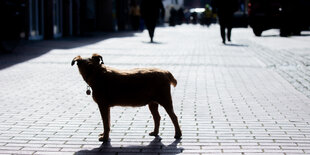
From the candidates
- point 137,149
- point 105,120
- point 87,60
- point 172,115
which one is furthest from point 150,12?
point 137,149

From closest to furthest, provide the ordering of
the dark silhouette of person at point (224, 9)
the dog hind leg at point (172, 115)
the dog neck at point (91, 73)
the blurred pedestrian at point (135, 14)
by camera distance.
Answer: the dog neck at point (91, 73)
the dog hind leg at point (172, 115)
the dark silhouette of person at point (224, 9)
the blurred pedestrian at point (135, 14)

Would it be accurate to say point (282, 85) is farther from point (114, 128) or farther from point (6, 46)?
point (6, 46)

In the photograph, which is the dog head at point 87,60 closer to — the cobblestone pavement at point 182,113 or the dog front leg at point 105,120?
the dog front leg at point 105,120

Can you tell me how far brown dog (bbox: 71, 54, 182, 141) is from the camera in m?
5.10

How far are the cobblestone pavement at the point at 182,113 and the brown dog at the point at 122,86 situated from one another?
37 cm

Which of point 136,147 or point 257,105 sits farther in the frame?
point 257,105

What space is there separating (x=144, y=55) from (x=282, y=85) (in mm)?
6374

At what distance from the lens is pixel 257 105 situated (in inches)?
296

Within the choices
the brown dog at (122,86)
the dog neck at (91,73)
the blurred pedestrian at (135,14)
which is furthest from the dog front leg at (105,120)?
the blurred pedestrian at (135,14)

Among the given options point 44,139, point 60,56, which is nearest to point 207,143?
point 44,139

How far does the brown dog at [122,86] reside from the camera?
5.10 meters

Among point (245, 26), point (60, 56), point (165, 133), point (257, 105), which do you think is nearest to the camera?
point (165, 133)

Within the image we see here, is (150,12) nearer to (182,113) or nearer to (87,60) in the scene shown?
(182,113)

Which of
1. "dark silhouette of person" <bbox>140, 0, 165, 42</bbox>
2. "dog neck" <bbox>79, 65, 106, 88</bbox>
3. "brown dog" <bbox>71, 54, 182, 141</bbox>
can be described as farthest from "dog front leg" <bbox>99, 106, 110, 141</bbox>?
"dark silhouette of person" <bbox>140, 0, 165, 42</bbox>
